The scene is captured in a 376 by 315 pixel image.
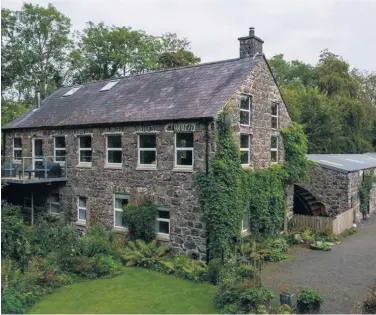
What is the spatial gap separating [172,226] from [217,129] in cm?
463

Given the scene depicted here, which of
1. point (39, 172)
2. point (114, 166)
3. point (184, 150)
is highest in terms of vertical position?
point (184, 150)

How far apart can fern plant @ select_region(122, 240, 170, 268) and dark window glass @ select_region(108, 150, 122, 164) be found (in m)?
4.09

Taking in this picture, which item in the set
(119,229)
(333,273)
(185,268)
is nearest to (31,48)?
(119,229)

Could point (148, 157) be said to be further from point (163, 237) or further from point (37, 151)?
point (37, 151)

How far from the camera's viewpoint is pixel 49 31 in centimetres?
4016

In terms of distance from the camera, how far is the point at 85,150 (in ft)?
63.6

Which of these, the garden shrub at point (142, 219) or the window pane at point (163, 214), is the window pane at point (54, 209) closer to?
the garden shrub at point (142, 219)

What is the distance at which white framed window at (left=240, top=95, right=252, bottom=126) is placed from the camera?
16.8 meters

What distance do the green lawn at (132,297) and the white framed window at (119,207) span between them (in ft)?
13.1

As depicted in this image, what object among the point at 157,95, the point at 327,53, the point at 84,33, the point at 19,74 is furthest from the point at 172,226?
the point at 327,53

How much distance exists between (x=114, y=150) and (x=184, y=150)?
4069 millimetres

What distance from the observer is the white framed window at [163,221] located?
16641 mm

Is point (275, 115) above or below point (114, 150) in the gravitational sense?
above

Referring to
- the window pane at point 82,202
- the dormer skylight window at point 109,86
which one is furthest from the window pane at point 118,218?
the dormer skylight window at point 109,86
